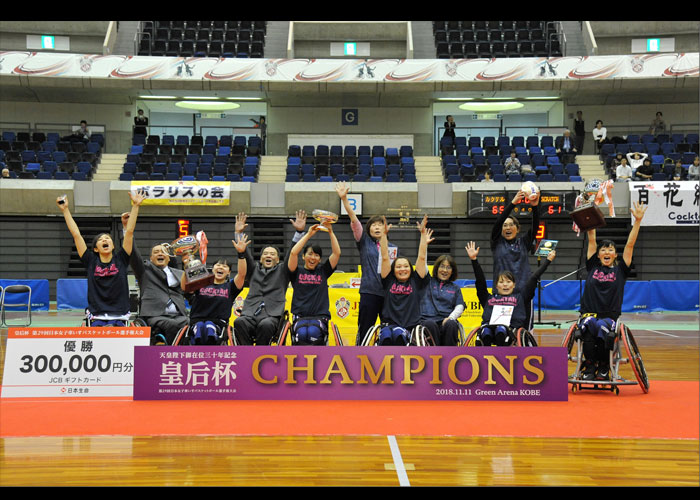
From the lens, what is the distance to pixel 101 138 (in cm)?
2183

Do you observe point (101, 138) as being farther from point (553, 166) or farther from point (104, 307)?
point (104, 307)

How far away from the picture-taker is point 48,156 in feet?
66.3

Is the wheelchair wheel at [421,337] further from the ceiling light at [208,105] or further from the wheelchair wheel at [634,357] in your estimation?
the ceiling light at [208,105]

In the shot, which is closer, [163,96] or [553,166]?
[553,166]

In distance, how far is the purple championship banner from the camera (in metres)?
5.79

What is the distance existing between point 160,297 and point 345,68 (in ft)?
51.8

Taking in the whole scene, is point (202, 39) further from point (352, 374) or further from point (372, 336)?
point (352, 374)

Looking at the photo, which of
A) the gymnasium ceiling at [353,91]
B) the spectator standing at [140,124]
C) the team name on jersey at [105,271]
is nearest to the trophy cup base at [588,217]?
the team name on jersey at [105,271]

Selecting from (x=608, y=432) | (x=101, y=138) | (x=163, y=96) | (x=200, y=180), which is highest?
(x=163, y=96)

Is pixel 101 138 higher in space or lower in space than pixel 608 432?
higher

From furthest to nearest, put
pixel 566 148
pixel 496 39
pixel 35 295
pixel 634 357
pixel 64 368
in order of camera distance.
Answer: pixel 496 39 < pixel 566 148 < pixel 35 295 < pixel 634 357 < pixel 64 368

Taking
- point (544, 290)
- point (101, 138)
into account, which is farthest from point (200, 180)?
point (544, 290)

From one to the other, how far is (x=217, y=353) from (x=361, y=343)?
1.43m

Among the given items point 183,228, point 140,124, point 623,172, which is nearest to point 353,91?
point 140,124
